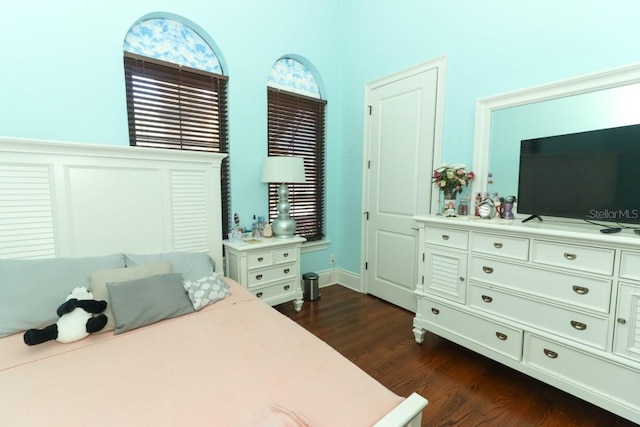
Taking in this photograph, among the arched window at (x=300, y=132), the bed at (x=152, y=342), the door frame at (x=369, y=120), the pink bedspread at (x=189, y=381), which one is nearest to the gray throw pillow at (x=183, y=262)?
the bed at (x=152, y=342)

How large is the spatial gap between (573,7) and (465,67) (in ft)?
2.29

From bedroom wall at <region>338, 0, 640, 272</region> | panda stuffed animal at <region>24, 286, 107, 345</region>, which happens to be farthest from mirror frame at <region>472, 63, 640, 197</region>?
panda stuffed animal at <region>24, 286, 107, 345</region>

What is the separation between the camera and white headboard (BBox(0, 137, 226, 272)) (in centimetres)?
180

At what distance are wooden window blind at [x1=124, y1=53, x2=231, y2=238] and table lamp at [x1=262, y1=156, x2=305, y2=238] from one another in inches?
16.2

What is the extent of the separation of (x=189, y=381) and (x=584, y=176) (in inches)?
92.0

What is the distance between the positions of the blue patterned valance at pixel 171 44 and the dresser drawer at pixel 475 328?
2.78 m

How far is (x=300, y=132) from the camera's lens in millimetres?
3324

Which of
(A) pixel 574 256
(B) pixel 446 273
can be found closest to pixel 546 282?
(A) pixel 574 256

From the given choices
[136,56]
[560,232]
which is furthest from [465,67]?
[136,56]

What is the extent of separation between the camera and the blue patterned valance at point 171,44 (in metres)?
2.35

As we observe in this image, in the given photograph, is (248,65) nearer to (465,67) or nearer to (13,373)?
(465,67)

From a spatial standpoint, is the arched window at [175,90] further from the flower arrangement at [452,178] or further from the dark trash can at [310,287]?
the flower arrangement at [452,178]

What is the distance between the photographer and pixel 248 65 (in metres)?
2.82

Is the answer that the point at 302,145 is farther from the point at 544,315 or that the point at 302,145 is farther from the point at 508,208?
the point at 544,315
